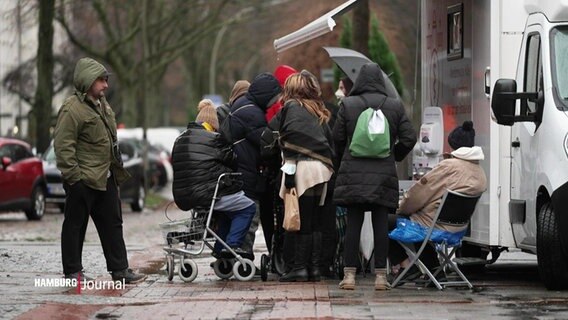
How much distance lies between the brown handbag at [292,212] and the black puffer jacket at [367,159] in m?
0.56

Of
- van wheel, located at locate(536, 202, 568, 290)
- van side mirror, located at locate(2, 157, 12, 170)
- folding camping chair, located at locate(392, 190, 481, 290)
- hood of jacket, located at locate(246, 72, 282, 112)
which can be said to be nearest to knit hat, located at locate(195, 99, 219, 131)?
hood of jacket, located at locate(246, 72, 282, 112)

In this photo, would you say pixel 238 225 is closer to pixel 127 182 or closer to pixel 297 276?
pixel 297 276

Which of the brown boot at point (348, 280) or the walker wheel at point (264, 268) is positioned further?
the walker wheel at point (264, 268)

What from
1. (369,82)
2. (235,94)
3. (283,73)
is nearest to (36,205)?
(283,73)

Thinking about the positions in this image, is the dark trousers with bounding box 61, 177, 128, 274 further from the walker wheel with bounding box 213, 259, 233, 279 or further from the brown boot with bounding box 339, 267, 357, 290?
the brown boot with bounding box 339, 267, 357, 290

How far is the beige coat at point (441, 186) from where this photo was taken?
11484mm

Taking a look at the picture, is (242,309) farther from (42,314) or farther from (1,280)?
(1,280)

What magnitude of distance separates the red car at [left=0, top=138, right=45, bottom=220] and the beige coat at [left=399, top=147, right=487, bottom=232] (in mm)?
15167

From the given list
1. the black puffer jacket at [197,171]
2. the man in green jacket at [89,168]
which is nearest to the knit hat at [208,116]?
the black puffer jacket at [197,171]

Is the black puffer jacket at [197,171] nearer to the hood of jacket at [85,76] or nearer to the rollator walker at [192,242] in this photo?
the rollator walker at [192,242]

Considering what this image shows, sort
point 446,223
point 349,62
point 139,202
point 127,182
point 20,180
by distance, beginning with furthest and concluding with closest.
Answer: point 139,202
point 127,182
point 20,180
point 349,62
point 446,223

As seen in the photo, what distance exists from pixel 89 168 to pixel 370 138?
2.39 metres

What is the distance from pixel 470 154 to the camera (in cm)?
1169

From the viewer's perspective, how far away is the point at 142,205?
33438 mm
